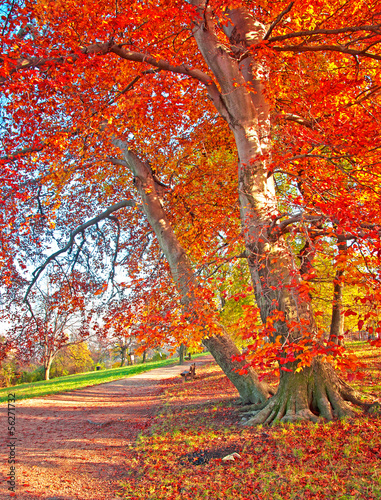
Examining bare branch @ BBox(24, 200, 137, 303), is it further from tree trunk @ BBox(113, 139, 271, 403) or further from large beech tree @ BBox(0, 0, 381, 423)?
tree trunk @ BBox(113, 139, 271, 403)

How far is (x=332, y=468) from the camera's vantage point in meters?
4.46

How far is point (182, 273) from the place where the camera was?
314 inches

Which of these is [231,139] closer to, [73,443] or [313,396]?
[313,396]

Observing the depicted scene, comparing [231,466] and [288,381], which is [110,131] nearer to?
[288,381]

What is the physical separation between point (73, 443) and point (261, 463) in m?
4.68

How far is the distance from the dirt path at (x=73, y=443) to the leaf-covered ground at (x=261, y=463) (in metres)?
0.50

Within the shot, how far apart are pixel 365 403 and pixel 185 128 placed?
30.1 ft

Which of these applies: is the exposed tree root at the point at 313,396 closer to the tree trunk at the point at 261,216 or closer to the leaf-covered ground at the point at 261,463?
the tree trunk at the point at 261,216

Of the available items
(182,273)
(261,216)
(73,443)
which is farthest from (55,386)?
(261,216)

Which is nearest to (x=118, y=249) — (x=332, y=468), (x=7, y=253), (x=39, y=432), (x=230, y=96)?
(x=7, y=253)


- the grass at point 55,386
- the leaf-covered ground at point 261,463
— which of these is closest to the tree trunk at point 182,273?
the leaf-covered ground at point 261,463

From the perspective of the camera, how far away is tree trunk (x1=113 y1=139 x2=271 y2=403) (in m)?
8.00

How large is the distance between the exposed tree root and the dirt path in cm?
312

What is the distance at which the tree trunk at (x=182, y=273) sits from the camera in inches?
315
